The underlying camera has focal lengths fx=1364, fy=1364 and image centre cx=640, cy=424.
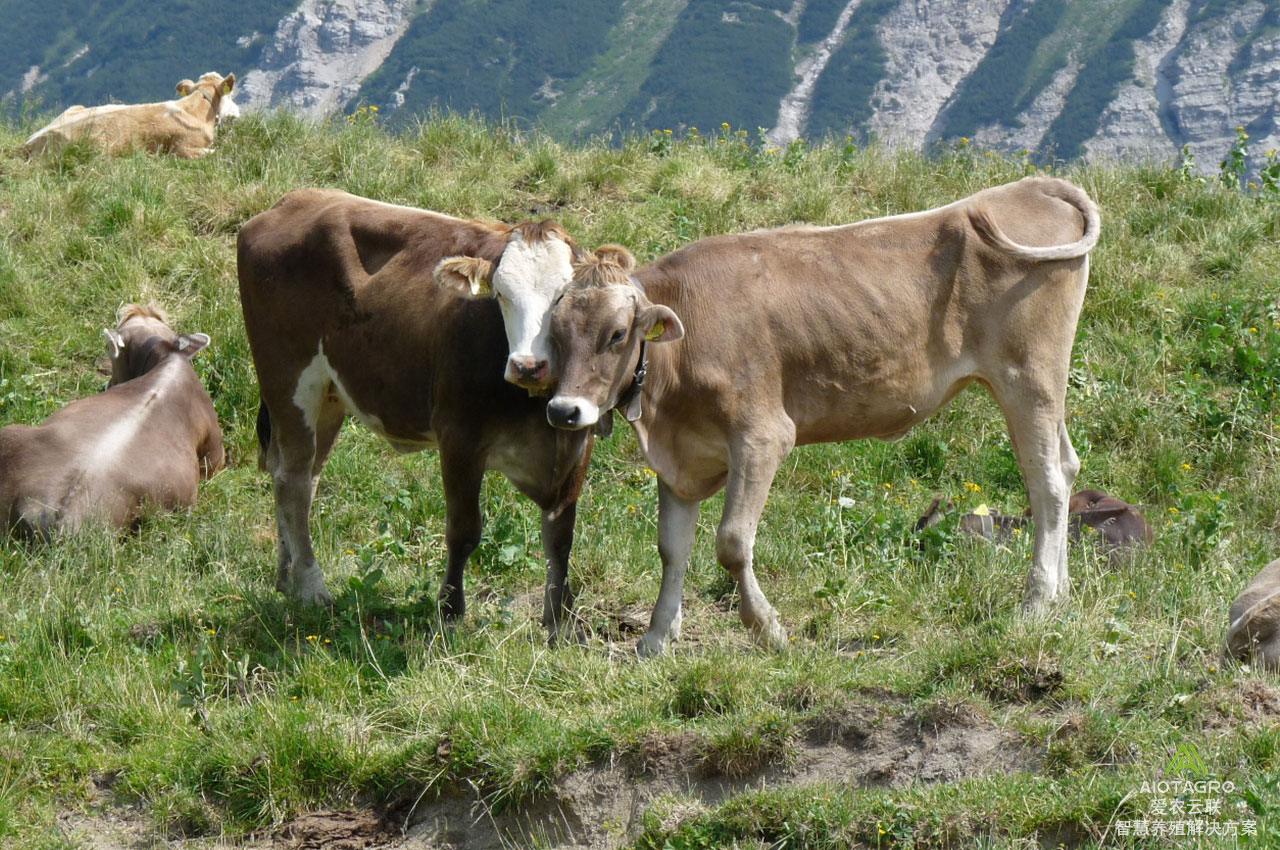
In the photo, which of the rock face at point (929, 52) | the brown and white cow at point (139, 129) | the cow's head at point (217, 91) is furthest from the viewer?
the rock face at point (929, 52)

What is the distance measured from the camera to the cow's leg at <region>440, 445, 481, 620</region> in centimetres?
670

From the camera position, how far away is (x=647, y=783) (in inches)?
216

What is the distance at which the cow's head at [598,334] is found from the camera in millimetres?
5980

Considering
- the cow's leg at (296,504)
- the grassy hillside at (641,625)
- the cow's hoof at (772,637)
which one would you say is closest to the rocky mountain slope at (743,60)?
the grassy hillside at (641,625)

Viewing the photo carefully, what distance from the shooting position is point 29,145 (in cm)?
1362

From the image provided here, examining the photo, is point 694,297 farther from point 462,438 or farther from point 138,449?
point 138,449

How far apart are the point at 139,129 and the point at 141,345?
4.63 meters

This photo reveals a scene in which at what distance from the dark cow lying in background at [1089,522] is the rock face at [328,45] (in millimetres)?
129376

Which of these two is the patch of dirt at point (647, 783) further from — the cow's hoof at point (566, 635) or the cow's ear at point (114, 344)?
the cow's ear at point (114, 344)

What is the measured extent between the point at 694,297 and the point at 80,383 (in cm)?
622

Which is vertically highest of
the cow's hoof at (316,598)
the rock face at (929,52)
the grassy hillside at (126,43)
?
the cow's hoof at (316,598)

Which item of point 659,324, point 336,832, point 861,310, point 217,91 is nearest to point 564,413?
point 659,324

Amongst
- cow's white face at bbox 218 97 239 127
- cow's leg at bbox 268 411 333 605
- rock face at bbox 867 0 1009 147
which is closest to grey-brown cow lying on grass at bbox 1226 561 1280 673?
cow's leg at bbox 268 411 333 605

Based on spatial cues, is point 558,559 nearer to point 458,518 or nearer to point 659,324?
point 458,518
